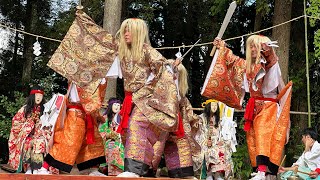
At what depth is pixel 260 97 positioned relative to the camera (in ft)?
17.5

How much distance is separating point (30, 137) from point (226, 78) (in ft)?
9.17

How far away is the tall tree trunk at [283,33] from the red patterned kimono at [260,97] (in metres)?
4.24

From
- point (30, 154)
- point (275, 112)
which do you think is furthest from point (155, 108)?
point (30, 154)

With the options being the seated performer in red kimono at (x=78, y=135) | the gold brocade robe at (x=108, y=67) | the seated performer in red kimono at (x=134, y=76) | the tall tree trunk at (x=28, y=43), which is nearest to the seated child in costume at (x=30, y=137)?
the seated performer in red kimono at (x=78, y=135)

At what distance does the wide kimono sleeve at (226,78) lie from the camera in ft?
17.8

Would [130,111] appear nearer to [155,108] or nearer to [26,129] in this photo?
[155,108]

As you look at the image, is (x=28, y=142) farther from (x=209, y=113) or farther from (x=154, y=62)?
(x=154, y=62)

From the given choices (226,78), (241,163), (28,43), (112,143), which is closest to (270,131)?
(226,78)

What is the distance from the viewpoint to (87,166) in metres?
5.69

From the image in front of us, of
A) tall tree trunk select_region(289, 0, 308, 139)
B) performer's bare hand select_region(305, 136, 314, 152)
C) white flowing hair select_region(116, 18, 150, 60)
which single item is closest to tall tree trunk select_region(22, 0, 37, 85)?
tall tree trunk select_region(289, 0, 308, 139)

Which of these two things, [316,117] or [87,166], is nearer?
[87,166]

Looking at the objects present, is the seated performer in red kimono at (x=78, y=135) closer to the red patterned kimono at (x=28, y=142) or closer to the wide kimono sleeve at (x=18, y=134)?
the red patterned kimono at (x=28, y=142)

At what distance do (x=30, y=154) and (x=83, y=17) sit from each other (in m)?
2.16

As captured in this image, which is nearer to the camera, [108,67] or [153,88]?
[153,88]
